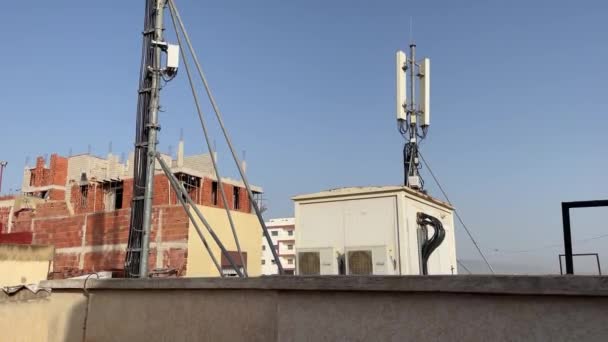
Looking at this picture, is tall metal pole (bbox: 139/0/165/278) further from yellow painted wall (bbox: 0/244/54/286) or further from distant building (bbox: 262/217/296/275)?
distant building (bbox: 262/217/296/275)

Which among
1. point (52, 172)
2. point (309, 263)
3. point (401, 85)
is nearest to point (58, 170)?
point (52, 172)

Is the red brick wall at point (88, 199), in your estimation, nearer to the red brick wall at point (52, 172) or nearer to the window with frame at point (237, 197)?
the window with frame at point (237, 197)

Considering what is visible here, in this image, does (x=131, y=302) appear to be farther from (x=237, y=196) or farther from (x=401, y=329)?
(x=237, y=196)

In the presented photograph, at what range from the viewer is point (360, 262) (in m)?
9.02

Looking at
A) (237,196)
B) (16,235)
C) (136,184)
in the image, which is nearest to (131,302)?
(136,184)

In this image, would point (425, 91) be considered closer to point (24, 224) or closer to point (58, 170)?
point (24, 224)

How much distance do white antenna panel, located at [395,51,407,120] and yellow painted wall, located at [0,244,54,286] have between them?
30.3 feet

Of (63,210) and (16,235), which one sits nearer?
(16,235)

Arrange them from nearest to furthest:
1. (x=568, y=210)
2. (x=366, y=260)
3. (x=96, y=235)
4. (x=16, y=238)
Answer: (x=568, y=210) → (x=366, y=260) → (x=16, y=238) → (x=96, y=235)

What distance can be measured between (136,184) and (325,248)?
404 centimetres

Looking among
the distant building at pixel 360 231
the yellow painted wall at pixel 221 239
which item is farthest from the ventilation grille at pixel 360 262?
the yellow painted wall at pixel 221 239

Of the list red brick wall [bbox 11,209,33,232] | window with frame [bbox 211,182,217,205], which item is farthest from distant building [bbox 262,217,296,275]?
red brick wall [bbox 11,209,33,232]

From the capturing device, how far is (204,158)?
1556 inches

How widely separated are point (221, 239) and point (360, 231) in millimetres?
22103
